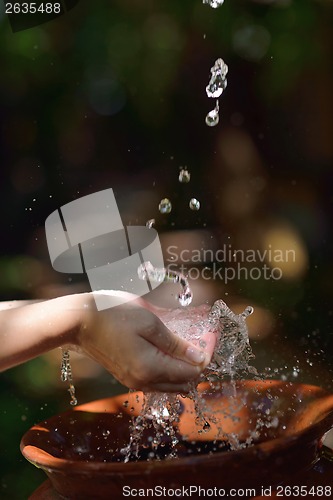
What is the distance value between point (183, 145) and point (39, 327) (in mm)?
1049

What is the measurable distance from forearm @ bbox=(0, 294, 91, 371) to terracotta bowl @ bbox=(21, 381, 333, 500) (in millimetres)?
134

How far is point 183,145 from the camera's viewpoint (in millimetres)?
1804

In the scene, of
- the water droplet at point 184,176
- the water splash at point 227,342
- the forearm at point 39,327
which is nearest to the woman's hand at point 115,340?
the forearm at point 39,327

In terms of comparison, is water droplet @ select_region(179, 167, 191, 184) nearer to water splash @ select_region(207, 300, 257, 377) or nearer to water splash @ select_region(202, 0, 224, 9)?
water splash @ select_region(202, 0, 224, 9)

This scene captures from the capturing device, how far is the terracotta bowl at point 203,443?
710 millimetres

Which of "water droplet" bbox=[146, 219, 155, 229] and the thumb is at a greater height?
the thumb

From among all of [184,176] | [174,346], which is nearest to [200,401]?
[174,346]

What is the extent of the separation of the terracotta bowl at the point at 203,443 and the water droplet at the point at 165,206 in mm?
720

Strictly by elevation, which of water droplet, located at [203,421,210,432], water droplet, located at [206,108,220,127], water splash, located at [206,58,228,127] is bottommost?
water droplet, located at [203,421,210,432]

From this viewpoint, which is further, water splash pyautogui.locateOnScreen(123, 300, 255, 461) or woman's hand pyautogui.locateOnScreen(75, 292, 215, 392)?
water splash pyautogui.locateOnScreen(123, 300, 255, 461)

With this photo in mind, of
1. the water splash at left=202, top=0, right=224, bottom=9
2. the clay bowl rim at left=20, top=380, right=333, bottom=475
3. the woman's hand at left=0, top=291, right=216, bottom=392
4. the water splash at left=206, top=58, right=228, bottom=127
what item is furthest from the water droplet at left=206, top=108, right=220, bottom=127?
the clay bowl rim at left=20, top=380, right=333, bottom=475

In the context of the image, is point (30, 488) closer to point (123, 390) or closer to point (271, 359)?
point (123, 390)

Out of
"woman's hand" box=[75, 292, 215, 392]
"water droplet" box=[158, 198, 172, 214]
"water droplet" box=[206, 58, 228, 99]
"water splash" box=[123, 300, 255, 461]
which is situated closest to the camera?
"woman's hand" box=[75, 292, 215, 392]

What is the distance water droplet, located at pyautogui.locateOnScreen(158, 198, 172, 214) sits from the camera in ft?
5.53
